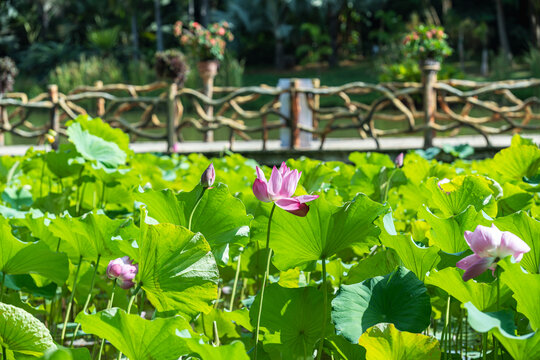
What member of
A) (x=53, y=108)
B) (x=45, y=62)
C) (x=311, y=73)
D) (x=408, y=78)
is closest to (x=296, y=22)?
(x=311, y=73)

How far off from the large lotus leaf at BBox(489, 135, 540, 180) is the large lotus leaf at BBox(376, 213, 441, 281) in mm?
744

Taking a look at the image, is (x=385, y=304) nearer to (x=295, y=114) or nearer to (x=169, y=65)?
(x=295, y=114)

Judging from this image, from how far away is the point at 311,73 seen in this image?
23.3 m

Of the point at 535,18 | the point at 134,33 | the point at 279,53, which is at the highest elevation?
the point at 535,18

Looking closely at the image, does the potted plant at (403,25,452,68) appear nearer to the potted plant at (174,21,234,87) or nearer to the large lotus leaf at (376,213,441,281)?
the potted plant at (174,21,234,87)

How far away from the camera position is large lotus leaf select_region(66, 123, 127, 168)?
5.57ft

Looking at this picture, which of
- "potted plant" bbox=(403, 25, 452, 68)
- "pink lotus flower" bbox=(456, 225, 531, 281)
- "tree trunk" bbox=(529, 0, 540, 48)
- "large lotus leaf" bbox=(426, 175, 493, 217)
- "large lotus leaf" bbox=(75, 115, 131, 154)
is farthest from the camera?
"tree trunk" bbox=(529, 0, 540, 48)

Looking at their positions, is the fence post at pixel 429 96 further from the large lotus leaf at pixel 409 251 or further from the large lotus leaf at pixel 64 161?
the large lotus leaf at pixel 409 251

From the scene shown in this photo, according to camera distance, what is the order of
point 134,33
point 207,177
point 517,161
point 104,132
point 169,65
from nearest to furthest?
point 207,177
point 517,161
point 104,132
point 169,65
point 134,33

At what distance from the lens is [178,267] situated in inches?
34.0

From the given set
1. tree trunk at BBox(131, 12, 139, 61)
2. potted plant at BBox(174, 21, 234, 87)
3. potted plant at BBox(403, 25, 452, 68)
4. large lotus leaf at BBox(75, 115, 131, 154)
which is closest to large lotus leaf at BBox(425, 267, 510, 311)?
large lotus leaf at BBox(75, 115, 131, 154)

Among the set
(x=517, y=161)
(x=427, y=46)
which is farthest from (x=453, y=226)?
(x=427, y=46)

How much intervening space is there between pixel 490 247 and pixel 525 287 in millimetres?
54

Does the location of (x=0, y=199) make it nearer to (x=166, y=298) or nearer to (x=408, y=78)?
(x=166, y=298)
